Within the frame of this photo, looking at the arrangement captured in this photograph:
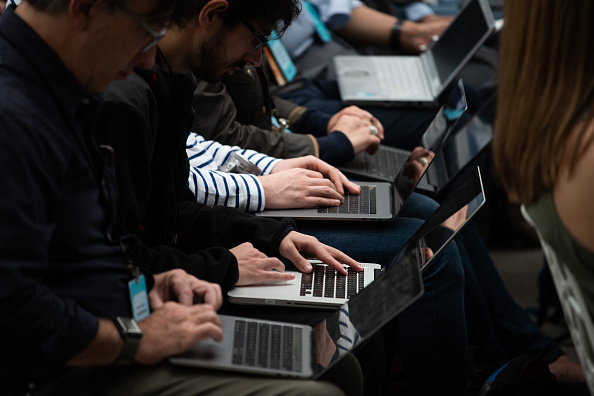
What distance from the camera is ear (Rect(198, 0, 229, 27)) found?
1.40 metres

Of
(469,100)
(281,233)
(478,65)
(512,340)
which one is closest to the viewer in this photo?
(281,233)

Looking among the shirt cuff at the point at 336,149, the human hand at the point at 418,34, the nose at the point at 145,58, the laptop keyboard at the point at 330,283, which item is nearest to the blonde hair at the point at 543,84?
the laptop keyboard at the point at 330,283

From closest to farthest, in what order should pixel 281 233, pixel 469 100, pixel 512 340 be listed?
pixel 281 233, pixel 512 340, pixel 469 100

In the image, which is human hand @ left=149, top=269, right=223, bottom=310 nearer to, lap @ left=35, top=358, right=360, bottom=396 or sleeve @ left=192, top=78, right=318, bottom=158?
lap @ left=35, top=358, right=360, bottom=396

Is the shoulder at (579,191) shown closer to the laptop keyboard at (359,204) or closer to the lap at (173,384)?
the lap at (173,384)

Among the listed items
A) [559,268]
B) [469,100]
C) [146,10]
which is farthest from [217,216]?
[469,100]

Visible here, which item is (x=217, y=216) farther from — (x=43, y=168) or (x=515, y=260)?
(x=515, y=260)

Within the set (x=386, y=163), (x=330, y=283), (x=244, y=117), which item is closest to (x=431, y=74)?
(x=386, y=163)

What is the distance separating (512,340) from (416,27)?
6.13 ft

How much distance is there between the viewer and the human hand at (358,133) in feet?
6.89

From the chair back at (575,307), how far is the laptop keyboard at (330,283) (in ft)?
1.31

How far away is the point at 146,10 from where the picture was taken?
97 cm

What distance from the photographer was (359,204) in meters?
1.69

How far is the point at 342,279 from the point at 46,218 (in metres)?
0.62
